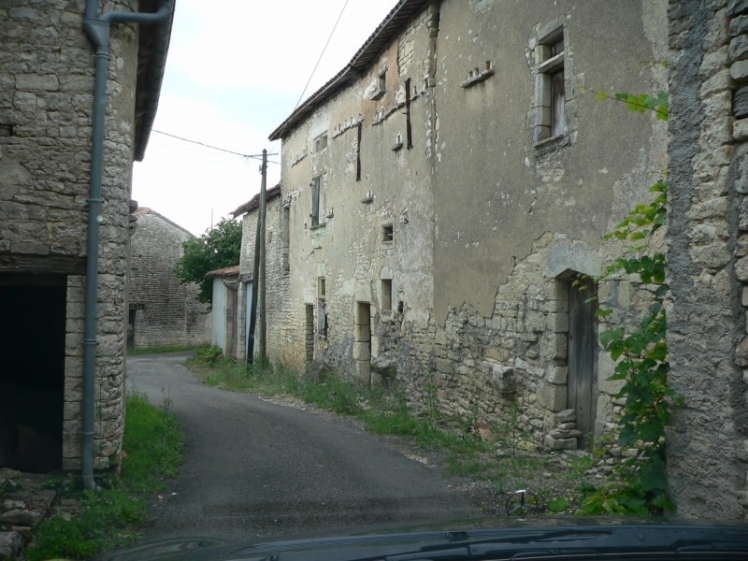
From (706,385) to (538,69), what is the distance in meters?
5.14

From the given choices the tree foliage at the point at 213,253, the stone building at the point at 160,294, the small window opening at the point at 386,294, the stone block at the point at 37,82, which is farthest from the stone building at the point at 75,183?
the stone building at the point at 160,294

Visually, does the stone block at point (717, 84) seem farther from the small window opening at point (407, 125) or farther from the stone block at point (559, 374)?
the small window opening at point (407, 125)

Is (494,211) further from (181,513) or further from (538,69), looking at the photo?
(181,513)

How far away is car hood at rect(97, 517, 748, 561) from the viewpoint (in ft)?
6.30

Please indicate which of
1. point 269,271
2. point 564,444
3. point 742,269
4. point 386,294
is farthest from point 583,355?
point 269,271

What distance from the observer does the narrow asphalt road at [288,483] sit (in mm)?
5617

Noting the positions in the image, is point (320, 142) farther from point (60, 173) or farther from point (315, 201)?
point (60, 173)

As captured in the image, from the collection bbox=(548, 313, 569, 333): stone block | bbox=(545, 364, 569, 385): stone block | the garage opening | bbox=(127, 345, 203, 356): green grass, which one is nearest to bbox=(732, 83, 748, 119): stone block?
bbox=(548, 313, 569, 333): stone block

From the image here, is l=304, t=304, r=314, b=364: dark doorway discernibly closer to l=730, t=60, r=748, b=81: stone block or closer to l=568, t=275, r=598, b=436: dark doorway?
l=568, t=275, r=598, b=436: dark doorway

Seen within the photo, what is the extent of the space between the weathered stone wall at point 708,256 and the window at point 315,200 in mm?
13336

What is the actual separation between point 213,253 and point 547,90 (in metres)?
21.2

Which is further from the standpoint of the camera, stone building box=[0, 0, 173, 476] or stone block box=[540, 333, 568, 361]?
stone block box=[540, 333, 568, 361]

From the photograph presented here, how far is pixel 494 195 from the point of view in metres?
9.12

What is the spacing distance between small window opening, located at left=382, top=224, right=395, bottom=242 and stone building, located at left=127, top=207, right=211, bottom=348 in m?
19.1
